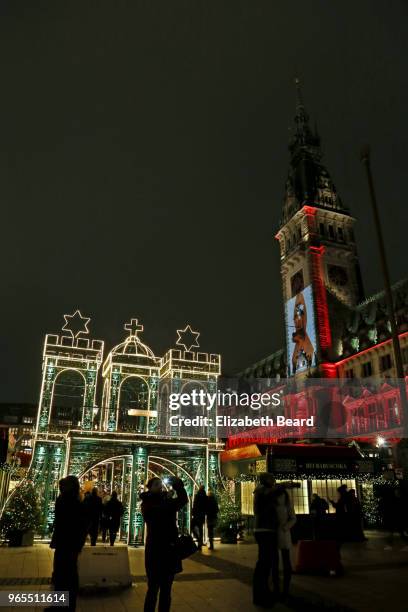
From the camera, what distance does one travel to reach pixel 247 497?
24.0 meters

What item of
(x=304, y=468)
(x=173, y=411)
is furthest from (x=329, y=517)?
(x=173, y=411)

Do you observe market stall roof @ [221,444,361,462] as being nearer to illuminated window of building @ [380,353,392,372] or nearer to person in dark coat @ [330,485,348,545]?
person in dark coat @ [330,485,348,545]

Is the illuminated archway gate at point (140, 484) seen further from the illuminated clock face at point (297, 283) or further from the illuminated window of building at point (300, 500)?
the illuminated clock face at point (297, 283)

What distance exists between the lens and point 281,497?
8406 millimetres

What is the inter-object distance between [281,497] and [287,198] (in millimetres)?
64797

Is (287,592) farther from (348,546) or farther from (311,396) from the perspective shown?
(311,396)

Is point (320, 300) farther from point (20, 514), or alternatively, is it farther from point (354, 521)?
point (20, 514)

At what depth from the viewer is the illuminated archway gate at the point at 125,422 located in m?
18.2

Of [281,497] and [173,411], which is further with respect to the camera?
[173,411]

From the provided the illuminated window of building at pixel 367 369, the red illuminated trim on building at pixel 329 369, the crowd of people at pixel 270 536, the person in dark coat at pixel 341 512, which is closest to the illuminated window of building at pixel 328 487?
the person in dark coat at pixel 341 512

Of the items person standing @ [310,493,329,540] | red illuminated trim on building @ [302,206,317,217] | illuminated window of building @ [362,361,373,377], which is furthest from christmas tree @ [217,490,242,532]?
red illuminated trim on building @ [302,206,317,217]

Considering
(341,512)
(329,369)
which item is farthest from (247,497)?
(329,369)

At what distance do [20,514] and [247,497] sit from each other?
37.5 feet

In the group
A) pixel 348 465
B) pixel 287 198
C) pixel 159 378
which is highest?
pixel 287 198
